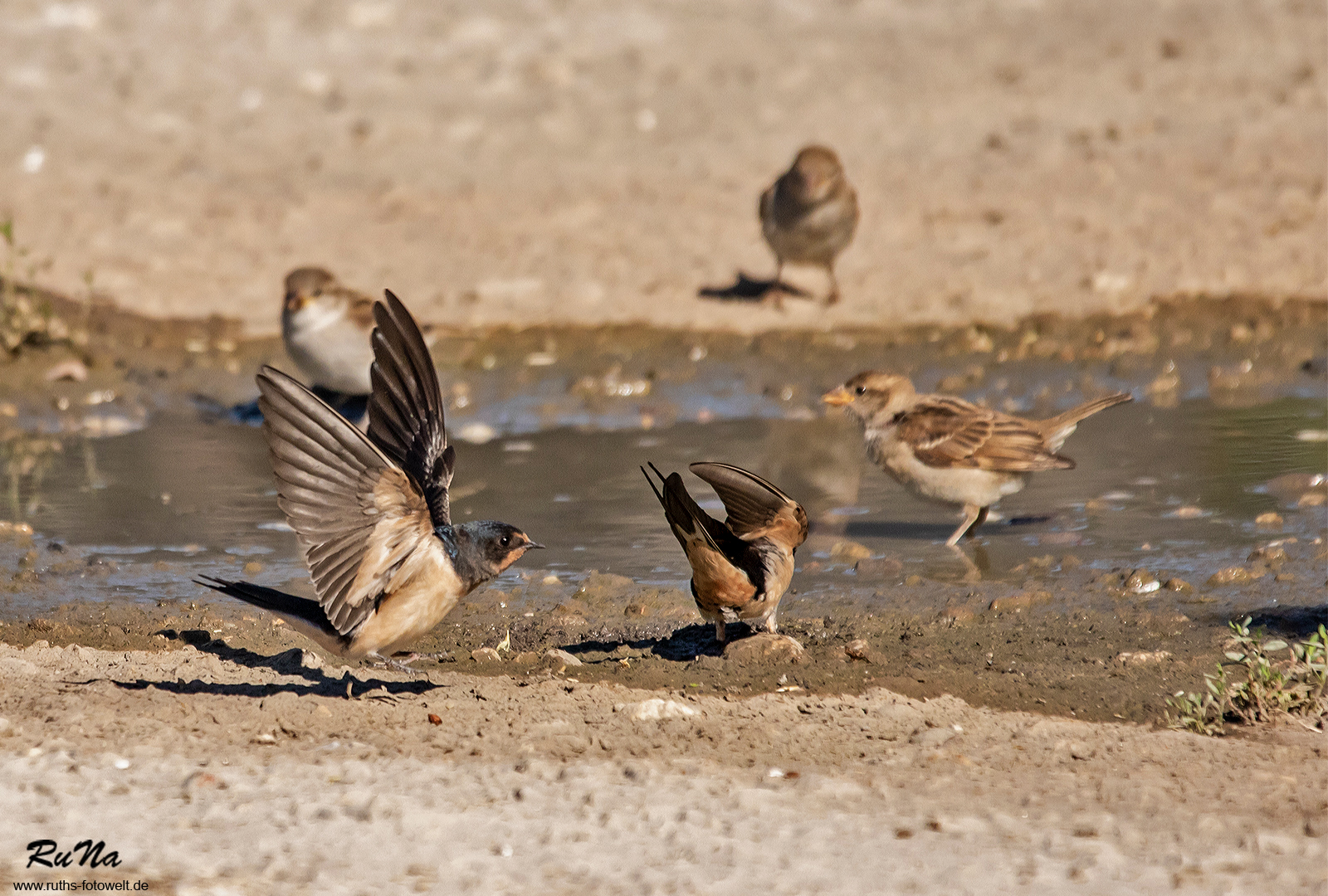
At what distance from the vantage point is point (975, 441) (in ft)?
25.5

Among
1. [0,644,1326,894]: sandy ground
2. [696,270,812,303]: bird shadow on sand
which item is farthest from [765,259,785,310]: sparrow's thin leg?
[0,644,1326,894]: sandy ground

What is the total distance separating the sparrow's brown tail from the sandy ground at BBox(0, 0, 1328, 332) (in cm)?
388

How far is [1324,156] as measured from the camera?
1425 cm

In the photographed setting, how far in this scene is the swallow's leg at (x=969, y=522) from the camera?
25.5 feet

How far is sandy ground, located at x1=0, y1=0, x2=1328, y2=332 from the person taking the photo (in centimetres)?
1273

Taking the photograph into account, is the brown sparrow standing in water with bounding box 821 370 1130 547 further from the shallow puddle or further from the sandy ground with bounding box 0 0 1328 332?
the sandy ground with bounding box 0 0 1328 332

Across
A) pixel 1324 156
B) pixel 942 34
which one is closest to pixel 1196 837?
pixel 1324 156

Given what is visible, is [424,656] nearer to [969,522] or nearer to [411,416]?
[411,416]

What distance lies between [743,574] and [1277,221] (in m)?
9.12

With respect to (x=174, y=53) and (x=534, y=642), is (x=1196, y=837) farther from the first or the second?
(x=174, y=53)

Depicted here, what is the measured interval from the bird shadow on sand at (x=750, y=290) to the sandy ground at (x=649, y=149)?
0.17 m

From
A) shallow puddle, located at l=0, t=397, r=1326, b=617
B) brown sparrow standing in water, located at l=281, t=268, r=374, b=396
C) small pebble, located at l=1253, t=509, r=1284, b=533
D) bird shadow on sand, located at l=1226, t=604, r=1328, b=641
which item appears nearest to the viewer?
bird shadow on sand, located at l=1226, t=604, r=1328, b=641

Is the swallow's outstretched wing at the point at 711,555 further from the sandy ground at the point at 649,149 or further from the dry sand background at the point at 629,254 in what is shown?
the sandy ground at the point at 649,149

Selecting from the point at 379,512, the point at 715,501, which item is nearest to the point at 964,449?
the point at 715,501
